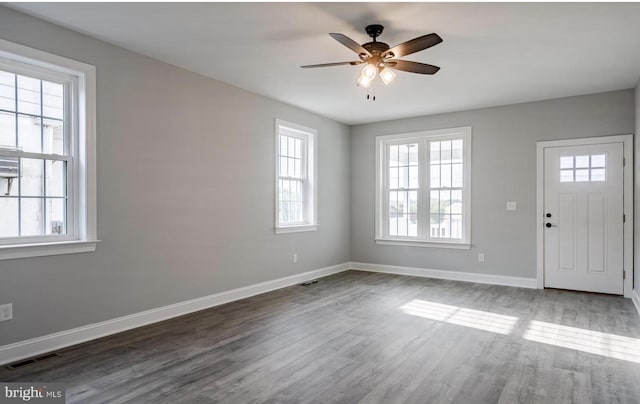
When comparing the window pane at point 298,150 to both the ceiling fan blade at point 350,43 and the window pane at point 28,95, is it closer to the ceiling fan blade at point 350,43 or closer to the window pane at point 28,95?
the ceiling fan blade at point 350,43

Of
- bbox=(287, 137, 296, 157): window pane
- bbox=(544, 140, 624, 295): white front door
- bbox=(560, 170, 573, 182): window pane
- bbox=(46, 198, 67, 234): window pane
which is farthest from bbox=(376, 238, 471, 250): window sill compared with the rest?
bbox=(46, 198, 67, 234): window pane

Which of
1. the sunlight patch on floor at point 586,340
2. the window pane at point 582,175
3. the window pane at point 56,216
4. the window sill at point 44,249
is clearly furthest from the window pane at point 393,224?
the window pane at point 56,216

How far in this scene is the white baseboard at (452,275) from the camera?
5.57 metres

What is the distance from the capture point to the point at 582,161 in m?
5.23

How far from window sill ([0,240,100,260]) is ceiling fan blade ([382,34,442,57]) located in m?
2.98

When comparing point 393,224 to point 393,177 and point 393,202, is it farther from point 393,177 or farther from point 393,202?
point 393,177

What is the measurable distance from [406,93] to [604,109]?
2595 millimetres

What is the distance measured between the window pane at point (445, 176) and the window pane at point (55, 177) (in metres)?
5.11

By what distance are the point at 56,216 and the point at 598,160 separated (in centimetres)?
623

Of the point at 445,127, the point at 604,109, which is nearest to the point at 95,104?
the point at 445,127

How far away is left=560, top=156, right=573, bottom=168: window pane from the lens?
530 cm

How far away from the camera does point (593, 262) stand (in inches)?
202

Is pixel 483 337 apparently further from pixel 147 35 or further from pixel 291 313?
pixel 147 35

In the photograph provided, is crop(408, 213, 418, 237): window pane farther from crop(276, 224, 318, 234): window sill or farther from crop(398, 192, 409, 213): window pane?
crop(276, 224, 318, 234): window sill
